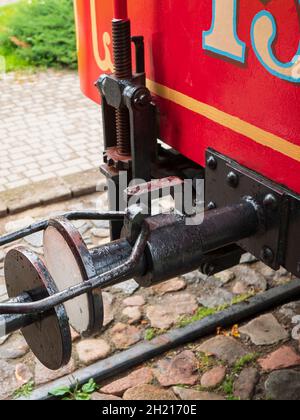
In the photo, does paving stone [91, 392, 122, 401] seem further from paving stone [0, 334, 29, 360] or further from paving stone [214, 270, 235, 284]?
paving stone [214, 270, 235, 284]

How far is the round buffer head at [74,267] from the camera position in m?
1.29

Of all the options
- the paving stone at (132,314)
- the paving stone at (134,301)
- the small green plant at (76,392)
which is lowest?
the paving stone at (134,301)

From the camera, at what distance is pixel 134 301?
298cm

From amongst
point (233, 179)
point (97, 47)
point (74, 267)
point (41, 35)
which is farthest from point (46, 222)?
point (41, 35)

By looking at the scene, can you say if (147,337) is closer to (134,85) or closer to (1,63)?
(134,85)

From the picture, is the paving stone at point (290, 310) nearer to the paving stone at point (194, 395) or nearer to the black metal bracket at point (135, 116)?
the paving stone at point (194, 395)

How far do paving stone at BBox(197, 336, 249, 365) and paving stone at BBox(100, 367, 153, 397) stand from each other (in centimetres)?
28

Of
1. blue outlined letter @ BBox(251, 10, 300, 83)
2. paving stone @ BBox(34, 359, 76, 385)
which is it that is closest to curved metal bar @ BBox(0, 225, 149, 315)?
blue outlined letter @ BBox(251, 10, 300, 83)

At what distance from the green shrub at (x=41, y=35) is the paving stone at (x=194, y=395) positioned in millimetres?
5855

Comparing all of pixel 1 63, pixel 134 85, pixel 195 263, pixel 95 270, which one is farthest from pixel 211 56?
pixel 1 63

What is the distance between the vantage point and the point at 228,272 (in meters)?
3.20

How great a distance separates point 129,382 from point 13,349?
578 millimetres

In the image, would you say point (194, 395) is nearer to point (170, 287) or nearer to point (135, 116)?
point (170, 287)

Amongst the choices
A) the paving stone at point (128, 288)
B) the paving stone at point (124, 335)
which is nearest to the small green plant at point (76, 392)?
the paving stone at point (124, 335)
